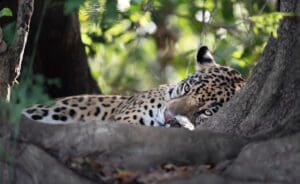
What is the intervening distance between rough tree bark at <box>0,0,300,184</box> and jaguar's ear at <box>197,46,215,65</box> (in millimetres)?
2664

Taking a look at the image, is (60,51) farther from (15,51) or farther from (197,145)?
(197,145)

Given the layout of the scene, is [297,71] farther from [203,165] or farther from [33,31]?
[33,31]

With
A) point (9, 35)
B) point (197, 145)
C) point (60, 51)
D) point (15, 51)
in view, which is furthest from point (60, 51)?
point (197, 145)

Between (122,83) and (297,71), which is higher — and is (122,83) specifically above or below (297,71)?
below

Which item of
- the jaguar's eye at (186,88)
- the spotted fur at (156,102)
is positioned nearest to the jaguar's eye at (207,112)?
the spotted fur at (156,102)

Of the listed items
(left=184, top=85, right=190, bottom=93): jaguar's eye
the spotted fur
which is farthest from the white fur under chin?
(left=184, top=85, right=190, bottom=93): jaguar's eye

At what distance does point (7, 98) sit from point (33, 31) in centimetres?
267

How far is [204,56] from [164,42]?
3108 millimetres

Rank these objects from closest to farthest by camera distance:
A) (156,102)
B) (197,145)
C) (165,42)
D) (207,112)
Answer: (197,145) → (207,112) → (156,102) → (165,42)

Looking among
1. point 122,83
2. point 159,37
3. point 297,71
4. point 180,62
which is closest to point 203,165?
point 297,71

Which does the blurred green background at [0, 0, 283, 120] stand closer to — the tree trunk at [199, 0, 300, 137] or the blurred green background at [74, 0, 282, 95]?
the blurred green background at [74, 0, 282, 95]

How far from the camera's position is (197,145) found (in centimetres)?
480

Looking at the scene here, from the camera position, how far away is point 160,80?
880cm

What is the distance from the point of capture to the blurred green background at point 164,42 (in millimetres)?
7945
